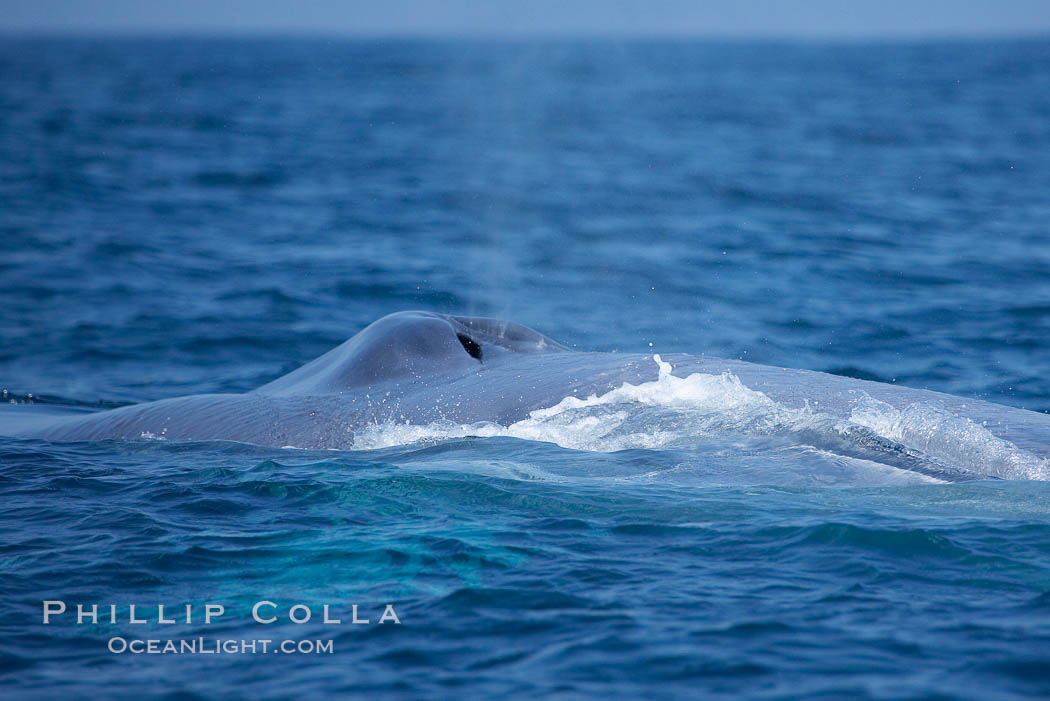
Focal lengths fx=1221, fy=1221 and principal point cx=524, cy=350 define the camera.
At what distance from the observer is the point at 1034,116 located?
5053 cm

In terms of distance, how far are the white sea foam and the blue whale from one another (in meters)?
0.01

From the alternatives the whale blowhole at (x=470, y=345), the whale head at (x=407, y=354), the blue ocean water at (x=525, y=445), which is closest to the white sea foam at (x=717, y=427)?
the blue ocean water at (x=525, y=445)

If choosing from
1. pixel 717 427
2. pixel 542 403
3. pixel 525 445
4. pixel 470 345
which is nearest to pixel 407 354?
pixel 470 345

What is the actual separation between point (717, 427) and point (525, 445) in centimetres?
129

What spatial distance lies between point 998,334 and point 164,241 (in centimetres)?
1535

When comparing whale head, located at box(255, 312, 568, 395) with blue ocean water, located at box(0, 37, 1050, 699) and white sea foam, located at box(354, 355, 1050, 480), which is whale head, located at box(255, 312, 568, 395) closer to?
white sea foam, located at box(354, 355, 1050, 480)

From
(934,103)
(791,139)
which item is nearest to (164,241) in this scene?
(791,139)

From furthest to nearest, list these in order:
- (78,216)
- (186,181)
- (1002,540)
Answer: (186,181)
(78,216)
(1002,540)

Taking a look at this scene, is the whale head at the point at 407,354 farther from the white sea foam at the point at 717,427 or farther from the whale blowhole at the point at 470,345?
the white sea foam at the point at 717,427

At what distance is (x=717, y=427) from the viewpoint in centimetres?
815

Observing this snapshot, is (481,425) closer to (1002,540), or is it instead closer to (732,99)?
(1002,540)

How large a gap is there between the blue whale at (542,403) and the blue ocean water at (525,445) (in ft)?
0.98

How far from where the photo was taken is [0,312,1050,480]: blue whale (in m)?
7.61

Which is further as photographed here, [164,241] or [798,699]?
[164,241]
